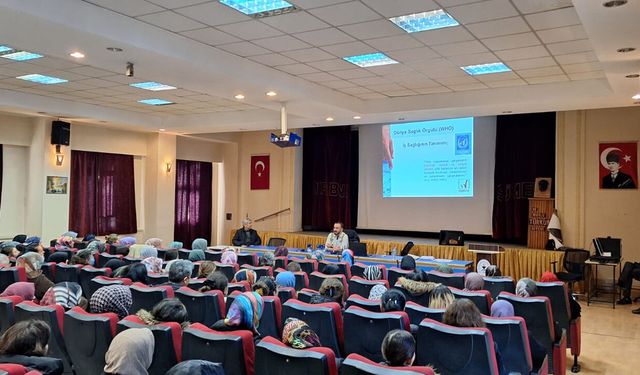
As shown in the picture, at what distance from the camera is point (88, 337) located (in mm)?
3221

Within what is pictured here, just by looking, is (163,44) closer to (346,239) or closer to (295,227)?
(346,239)

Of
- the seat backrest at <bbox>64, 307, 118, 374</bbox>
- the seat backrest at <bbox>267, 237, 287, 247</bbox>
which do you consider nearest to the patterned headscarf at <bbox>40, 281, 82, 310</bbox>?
the seat backrest at <bbox>64, 307, 118, 374</bbox>

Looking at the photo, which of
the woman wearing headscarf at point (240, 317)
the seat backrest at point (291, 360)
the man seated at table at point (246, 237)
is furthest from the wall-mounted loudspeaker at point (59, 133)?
the seat backrest at point (291, 360)

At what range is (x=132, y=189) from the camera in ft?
45.5

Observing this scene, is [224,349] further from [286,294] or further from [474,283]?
[474,283]

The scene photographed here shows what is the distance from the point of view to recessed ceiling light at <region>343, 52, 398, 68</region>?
692 centimetres

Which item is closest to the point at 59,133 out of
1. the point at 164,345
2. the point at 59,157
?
the point at 59,157

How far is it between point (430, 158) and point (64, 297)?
30.9 feet

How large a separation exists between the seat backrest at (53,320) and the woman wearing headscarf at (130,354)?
4.01ft

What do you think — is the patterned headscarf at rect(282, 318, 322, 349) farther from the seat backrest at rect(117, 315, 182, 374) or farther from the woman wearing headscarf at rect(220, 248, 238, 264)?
the woman wearing headscarf at rect(220, 248, 238, 264)

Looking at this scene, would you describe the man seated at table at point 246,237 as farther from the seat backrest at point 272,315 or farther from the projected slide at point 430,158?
the seat backrest at point 272,315

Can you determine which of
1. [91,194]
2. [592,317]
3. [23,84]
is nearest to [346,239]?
[592,317]

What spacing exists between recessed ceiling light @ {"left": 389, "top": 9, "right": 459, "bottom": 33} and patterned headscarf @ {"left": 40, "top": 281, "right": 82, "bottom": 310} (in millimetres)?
4067

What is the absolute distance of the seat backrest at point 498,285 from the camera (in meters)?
5.33
